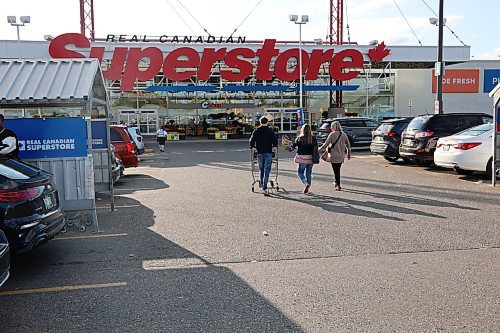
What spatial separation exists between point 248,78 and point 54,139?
33.9m

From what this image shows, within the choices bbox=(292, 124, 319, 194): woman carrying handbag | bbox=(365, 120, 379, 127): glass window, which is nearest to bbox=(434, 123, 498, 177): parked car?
bbox=(292, 124, 319, 194): woman carrying handbag

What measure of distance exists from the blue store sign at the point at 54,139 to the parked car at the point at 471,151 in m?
9.14

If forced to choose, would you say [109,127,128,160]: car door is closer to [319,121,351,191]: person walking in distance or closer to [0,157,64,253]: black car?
[319,121,351,191]: person walking in distance

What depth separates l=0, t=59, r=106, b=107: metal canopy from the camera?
7840 mm

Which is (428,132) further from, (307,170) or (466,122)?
(307,170)

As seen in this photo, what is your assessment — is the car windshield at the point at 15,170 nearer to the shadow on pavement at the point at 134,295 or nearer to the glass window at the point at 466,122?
the shadow on pavement at the point at 134,295

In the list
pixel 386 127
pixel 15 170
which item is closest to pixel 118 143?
→ pixel 15 170

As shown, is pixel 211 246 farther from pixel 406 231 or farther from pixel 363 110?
pixel 363 110

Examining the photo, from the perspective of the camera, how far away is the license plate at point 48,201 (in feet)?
20.5

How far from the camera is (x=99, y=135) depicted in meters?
10.5

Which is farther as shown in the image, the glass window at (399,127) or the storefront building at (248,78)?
the storefront building at (248,78)

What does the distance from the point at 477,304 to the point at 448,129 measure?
38.4ft

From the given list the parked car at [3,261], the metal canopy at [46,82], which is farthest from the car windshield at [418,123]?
the parked car at [3,261]

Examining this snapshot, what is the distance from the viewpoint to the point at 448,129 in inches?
612
